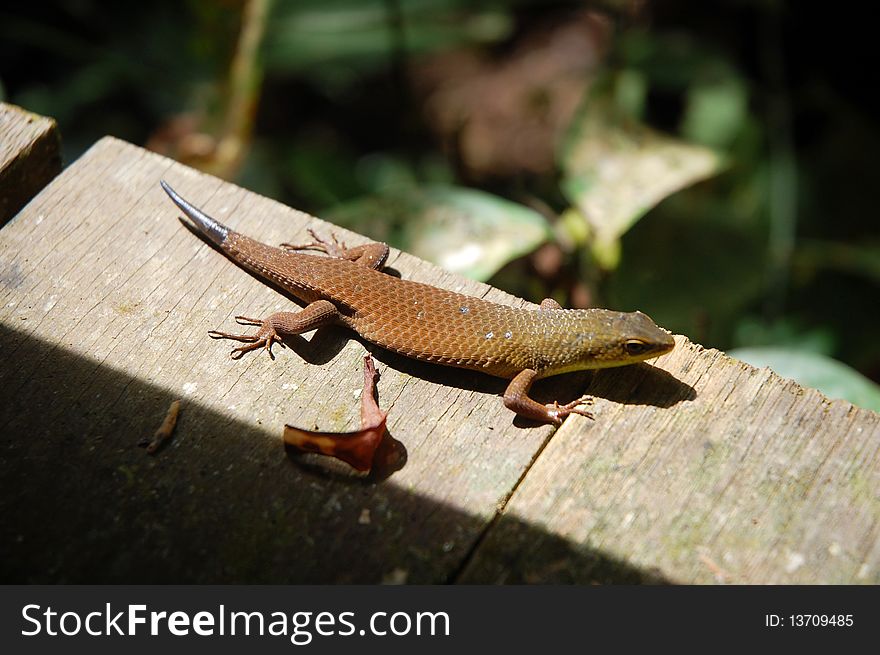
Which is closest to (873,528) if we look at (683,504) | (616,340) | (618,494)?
(683,504)

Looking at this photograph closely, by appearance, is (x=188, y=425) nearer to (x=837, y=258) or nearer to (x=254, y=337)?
(x=254, y=337)

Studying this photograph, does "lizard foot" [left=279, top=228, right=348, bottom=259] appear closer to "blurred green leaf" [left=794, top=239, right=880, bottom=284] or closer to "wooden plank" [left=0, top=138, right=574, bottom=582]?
"wooden plank" [left=0, top=138, right=574, bottom=582]

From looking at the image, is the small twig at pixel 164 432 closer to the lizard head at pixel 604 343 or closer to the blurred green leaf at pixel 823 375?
the lizard head at pixel 604 343

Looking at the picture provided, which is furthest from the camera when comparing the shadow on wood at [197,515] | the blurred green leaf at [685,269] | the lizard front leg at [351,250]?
the blurred green leaf at [685,269]

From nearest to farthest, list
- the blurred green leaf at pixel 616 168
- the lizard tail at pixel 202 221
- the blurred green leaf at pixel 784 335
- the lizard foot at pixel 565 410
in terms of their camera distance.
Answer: the lizard foot at pixel 565 410, the lizard tail at pixel 202 221, the blurred green leaf at pixel 616 168, the blurred green leaf at pixel 784 335

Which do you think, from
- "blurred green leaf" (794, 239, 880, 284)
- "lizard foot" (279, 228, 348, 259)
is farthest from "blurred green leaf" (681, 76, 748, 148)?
"lizard foot" (279, 228, 348, 259)

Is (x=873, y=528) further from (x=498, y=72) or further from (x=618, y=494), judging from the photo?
(x=498, y=72)

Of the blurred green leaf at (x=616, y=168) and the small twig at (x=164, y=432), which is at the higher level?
the small twig at (x=164, y=432)

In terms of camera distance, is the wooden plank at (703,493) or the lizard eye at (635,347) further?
the lizard eye at (635,347)

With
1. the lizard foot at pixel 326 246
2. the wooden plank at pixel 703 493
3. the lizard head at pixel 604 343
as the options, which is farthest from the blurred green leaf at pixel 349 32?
the wooden plank at pixel 703 493
